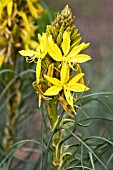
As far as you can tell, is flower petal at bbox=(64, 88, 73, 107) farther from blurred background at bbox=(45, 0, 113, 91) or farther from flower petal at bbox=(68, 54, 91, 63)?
blurred background at bbox=(45, 0, 113, 91)

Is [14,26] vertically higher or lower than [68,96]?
higher

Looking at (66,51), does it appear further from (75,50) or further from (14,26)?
(14,26)

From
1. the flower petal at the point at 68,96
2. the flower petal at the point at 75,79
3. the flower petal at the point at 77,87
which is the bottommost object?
the flower petal at the point at 68,96

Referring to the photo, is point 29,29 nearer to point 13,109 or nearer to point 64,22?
point 13,109

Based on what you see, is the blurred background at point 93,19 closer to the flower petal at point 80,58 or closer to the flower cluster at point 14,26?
the flower cluster at point 14,26

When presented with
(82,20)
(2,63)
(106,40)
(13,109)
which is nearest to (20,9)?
(2,63)

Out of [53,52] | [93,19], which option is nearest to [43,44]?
[53,52]

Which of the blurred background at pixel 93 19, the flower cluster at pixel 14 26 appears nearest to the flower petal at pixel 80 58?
the flower cluster at pixel 14 26

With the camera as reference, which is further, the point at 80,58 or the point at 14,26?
the point at 14,26

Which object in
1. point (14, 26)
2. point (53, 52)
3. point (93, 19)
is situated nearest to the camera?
point (53, 52)
